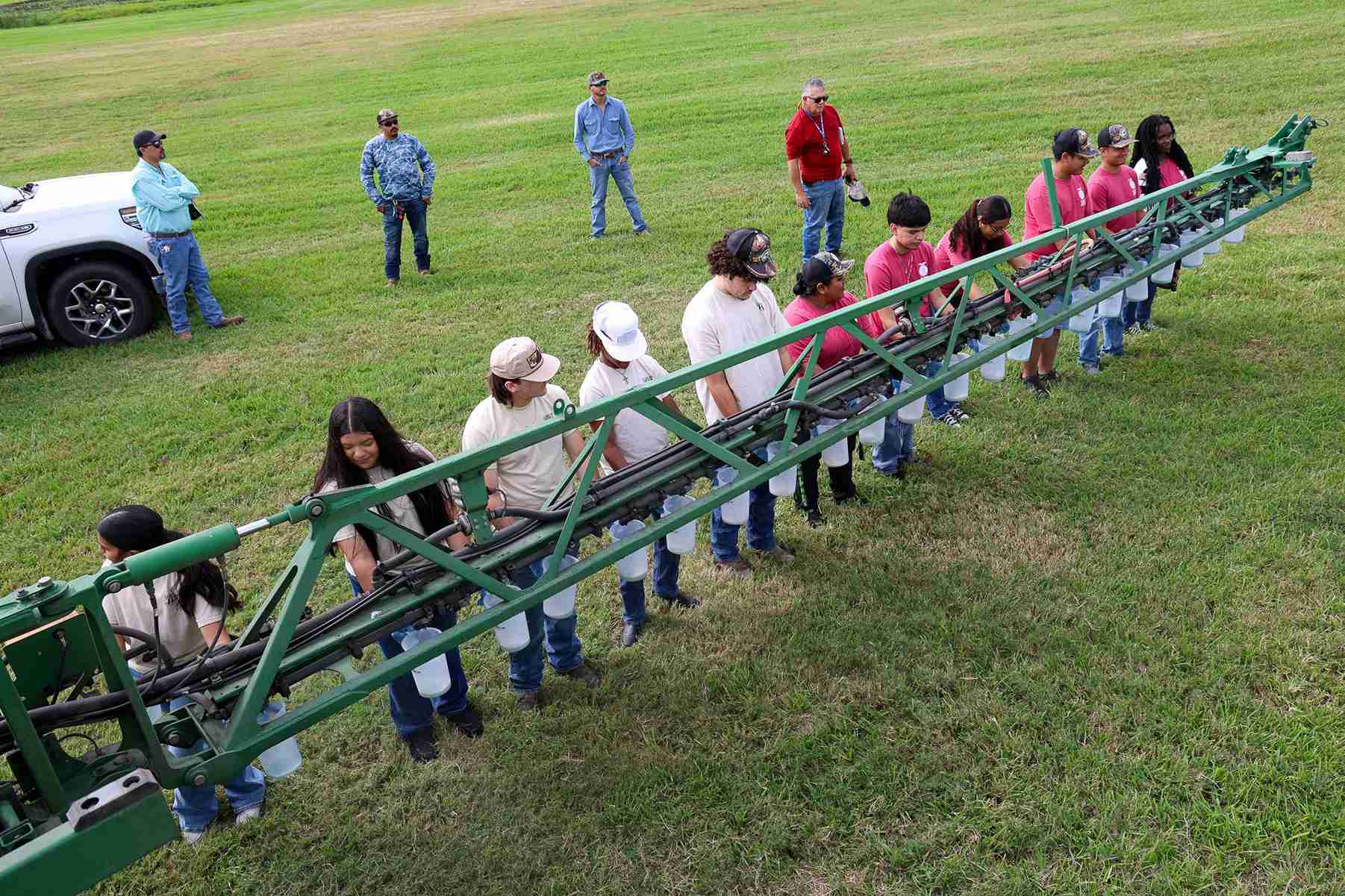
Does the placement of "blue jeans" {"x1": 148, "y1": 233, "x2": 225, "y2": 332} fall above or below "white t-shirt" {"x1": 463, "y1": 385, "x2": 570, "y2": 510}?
above

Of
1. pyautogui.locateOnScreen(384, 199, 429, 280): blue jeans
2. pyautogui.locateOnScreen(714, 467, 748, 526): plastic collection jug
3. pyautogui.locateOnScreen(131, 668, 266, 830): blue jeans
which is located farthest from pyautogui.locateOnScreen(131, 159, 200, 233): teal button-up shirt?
pyautogui.locateOnScreen(714, 467, 748, 526): plastic collection jug

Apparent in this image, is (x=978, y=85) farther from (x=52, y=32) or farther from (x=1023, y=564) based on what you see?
(x=52, y=32)

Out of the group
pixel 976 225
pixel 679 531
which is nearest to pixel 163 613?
pixel 679 531

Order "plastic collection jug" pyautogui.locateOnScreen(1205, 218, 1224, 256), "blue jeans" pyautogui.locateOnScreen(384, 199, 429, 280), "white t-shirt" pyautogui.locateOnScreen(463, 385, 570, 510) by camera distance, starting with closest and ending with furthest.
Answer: "white t-shirt" pyautogui.locateOnScreen(463, 385, 570, 510), "plastic collection jug" pyautogui.locateOnScreen(1205, 218, 1224, 256), "blue jeans" pyautogui.locateOnScreen(384, 199, 429, 280)

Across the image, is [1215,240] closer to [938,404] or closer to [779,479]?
[938,404]

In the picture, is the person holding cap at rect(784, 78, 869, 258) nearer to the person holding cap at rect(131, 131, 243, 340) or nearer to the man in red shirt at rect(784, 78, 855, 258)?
the man in red shirt at rect(784, 78, 855, 258)

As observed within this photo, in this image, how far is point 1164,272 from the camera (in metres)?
8.56

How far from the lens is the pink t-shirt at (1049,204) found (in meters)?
7.37

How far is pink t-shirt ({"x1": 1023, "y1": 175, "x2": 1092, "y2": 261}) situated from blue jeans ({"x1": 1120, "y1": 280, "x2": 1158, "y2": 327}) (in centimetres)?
141

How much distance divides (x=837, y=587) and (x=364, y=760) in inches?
108

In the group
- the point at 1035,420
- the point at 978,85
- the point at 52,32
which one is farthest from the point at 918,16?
the point at 52,32

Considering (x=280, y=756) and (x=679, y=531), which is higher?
(x=679, y=531)

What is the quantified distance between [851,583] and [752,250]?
205 centimetres

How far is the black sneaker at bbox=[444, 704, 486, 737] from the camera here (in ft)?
15.9
